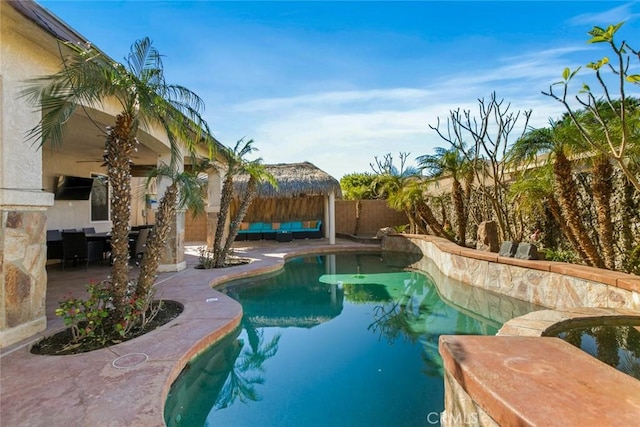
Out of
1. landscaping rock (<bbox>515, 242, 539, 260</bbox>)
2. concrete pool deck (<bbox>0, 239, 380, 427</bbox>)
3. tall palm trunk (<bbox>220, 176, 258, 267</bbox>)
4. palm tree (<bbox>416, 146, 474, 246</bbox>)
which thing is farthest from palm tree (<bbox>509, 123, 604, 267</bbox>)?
tall palm trunk (<bbox>220, 176, 258, 267</bbox>)

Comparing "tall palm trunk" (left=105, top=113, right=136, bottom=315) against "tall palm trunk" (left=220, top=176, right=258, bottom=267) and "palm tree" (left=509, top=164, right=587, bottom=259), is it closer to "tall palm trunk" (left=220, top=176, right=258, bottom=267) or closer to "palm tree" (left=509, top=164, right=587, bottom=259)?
"tall palm trunk" (left=220, top=176, right=258, bottom=267)

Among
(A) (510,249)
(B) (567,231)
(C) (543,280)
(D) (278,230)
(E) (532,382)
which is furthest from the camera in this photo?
(D) (278,230)

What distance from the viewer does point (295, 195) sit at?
1598 centimetres

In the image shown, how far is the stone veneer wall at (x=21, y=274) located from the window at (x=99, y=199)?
8.33 metres

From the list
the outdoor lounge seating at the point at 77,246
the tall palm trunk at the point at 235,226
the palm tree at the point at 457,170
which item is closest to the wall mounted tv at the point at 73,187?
the outdoor lounge seating at the point at 77,246

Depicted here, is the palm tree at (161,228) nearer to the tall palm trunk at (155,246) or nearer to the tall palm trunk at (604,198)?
the tall palm trunk at (155,246)

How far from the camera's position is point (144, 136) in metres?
7.21

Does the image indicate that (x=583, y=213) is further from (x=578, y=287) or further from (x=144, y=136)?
Result: (x=144, y=136)

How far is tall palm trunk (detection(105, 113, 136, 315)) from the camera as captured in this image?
4539 mm

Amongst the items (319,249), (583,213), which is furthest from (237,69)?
(583,213)

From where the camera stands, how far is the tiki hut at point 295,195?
619 inches

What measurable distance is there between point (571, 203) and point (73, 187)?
12272mm

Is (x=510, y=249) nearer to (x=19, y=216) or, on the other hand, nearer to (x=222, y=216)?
(x=222, y=216)

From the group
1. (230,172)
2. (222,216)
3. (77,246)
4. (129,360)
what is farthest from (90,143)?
(129,360)
